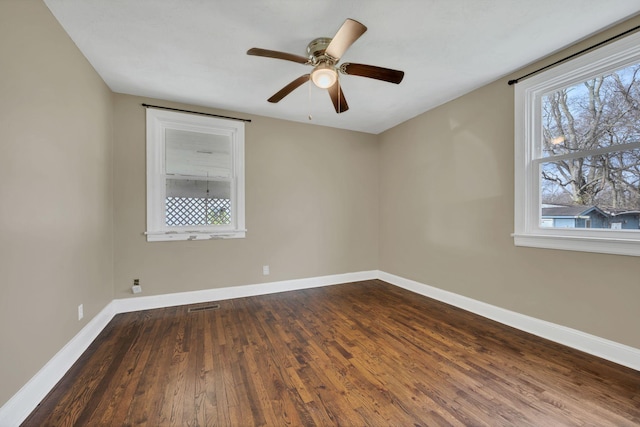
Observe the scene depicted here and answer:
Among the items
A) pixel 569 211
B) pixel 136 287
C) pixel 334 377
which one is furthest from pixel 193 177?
pixel 569 211

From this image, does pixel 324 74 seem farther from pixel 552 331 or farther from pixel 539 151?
pixel 552 331

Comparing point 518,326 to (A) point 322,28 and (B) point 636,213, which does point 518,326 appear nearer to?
(B) point 636,213

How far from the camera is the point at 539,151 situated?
98.6 inches

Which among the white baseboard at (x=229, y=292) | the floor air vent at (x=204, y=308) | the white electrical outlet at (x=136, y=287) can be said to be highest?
the white electrical outlet at (x=136, y=287)

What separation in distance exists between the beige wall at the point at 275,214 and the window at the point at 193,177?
12cm

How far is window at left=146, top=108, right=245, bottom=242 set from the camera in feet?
10.5

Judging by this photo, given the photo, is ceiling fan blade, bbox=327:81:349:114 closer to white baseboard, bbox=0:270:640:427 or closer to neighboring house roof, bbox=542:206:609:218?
neighboring house roof, bbox=542:206:609:218

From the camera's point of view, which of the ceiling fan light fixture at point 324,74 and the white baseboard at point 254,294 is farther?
the ceiling fan light fixture at point 324,74

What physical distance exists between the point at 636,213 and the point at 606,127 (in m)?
0.73

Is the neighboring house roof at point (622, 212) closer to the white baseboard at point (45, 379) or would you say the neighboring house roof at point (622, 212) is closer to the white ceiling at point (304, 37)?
the white ceiling at point (304, 37)

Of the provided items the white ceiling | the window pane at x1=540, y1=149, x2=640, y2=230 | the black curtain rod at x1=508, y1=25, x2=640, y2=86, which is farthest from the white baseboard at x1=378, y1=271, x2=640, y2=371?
the white ceiling

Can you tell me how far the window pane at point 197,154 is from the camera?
3.33 m

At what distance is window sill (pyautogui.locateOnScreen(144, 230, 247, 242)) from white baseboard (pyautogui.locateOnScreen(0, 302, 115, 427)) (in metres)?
1.02

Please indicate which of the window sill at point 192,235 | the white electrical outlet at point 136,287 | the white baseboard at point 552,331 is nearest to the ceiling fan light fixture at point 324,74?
the window sill at point 192,235
